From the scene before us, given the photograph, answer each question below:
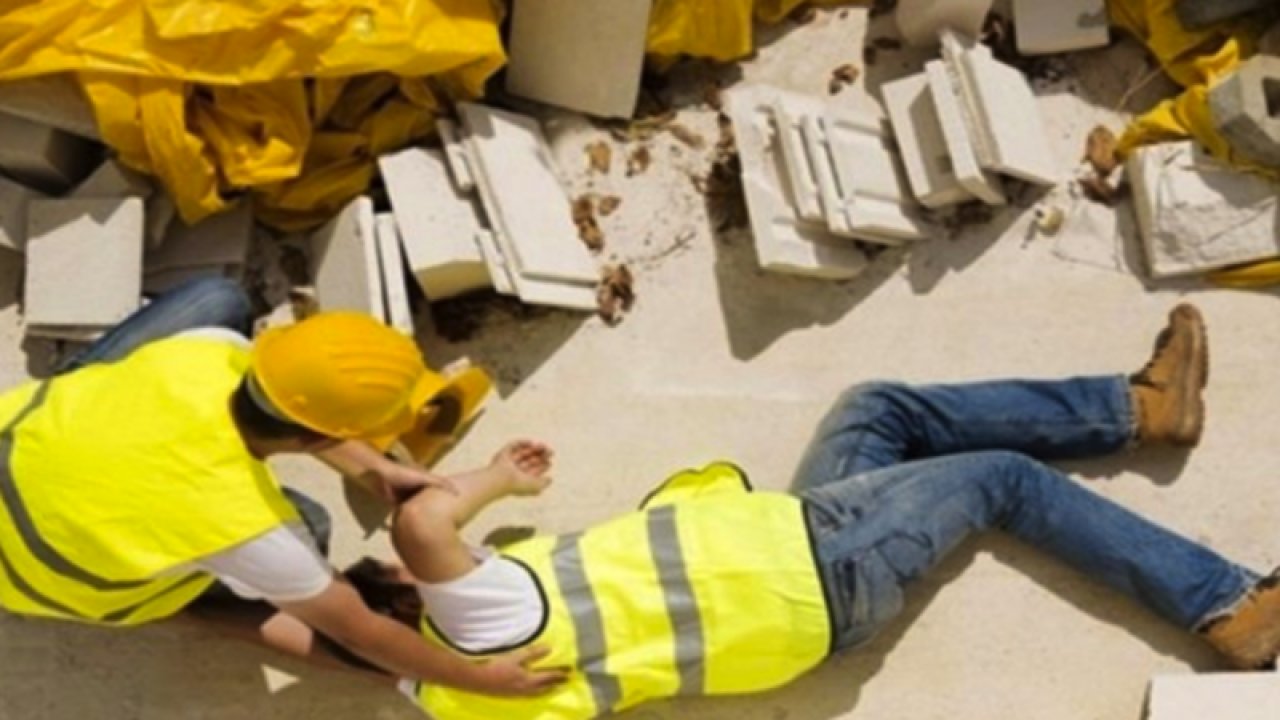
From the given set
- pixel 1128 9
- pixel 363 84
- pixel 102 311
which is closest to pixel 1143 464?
pixel 1128 9

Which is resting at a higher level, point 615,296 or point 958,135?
point 958,135

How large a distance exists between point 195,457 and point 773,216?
1337 millimetres

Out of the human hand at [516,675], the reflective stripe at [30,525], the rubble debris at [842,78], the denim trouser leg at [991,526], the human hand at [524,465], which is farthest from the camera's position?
the rubble debris at [842,78]

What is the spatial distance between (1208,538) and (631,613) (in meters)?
1.19

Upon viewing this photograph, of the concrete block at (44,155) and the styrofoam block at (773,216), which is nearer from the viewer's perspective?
the concrete block at (44,155)

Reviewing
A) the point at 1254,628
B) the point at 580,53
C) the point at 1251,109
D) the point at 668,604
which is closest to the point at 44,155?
the point at 580,53

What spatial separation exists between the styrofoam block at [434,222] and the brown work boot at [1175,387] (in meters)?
1.31

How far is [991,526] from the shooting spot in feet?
12.0

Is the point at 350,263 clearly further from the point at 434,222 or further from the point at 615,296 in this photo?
the point at 615,296

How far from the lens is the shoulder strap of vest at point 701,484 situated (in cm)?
354

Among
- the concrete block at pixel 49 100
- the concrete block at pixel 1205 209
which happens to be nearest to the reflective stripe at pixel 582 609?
the concrete block at pixel 49 100

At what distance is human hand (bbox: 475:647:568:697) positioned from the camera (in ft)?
10.7

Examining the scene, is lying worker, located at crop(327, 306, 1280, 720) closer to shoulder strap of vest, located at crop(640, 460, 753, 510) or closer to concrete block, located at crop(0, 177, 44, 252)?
shoulder strap of vest, located at crop(640, 460, 753, 510)

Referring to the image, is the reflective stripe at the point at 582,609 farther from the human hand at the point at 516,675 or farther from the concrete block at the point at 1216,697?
the concrete block at the point at 1216,697
